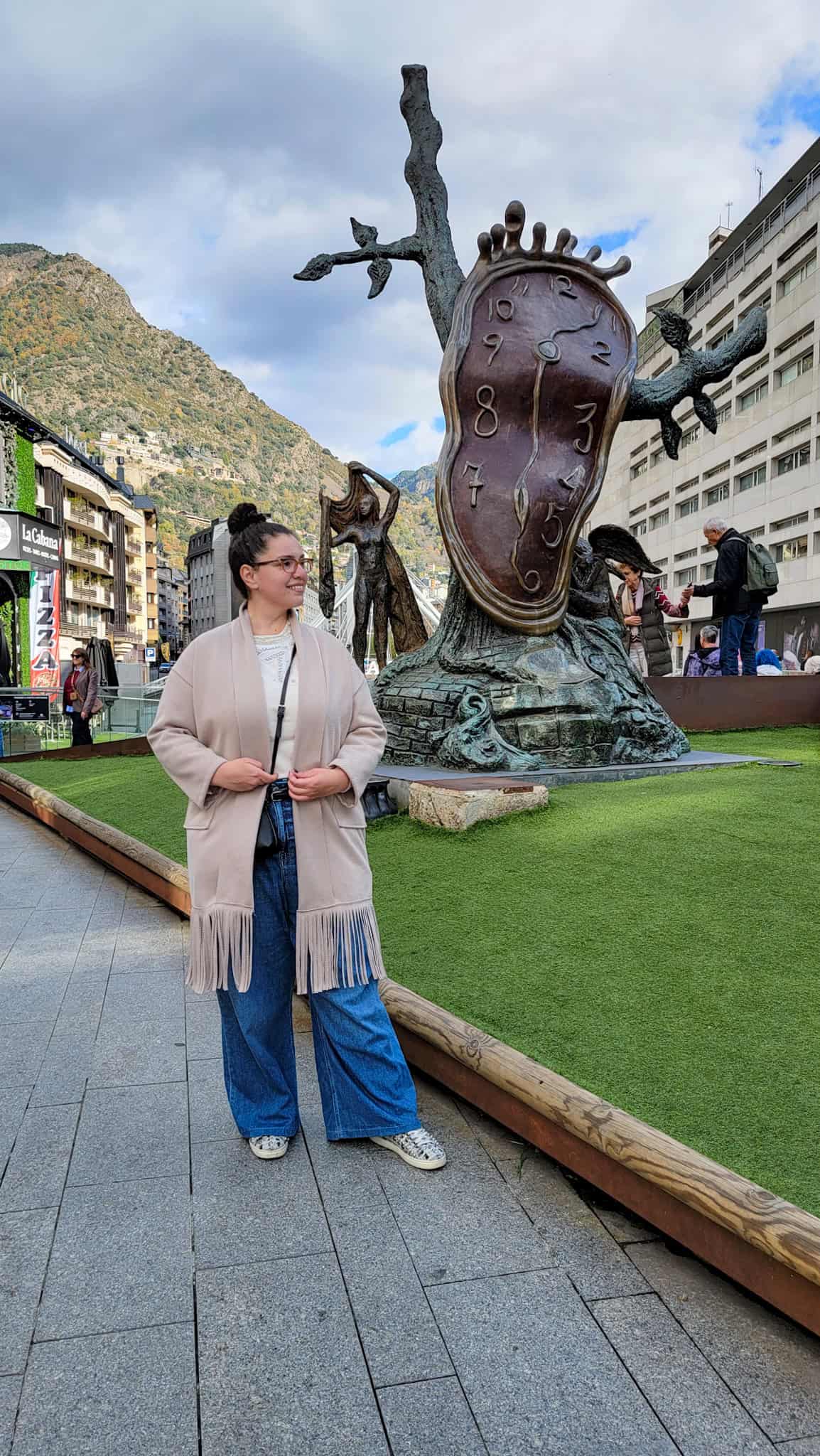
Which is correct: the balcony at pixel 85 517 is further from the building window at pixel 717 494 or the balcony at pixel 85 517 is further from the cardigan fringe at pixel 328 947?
the cardigan fringe at pixel 328 947

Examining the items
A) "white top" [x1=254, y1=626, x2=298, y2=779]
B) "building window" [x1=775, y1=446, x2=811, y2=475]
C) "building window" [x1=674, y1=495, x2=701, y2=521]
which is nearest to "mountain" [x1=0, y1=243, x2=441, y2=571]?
"building window" [x1=674, y1=495, x2=701, y2=521]

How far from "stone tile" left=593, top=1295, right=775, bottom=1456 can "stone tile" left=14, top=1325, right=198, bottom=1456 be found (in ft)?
2.69

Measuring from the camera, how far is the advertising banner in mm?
22391

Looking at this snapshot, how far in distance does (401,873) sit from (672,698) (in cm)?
610

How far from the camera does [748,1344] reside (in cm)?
186

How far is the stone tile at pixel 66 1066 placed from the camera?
3014mm

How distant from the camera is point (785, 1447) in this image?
161cm

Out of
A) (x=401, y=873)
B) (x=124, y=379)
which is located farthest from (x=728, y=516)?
(x=124, y=379)

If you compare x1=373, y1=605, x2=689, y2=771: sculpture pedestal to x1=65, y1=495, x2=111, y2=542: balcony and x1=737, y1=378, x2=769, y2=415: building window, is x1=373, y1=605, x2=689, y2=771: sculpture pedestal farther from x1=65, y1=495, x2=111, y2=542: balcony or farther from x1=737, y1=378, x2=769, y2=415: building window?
x1=65, y1=495, x2=111, y2=542: balcony

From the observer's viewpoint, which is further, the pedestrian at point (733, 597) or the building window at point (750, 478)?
the building window at point (750, 478)

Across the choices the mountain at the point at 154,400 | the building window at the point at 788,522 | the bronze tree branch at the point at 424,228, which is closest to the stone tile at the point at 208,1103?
the bronze tree branch at the point at 424,228

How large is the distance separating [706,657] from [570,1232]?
35.9ft

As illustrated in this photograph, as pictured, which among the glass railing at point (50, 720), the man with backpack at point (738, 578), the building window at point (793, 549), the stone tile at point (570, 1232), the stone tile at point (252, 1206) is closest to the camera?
the stone tile at point (570, 1232)

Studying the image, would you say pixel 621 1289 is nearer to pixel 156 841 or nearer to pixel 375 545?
pixel 156 841
